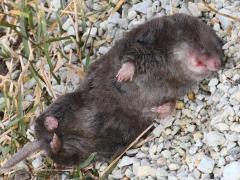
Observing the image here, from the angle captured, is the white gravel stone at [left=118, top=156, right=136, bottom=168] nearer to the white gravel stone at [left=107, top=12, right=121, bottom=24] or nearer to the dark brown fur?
the dark brown fur

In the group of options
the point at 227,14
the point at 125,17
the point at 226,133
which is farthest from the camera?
the point at 125,17

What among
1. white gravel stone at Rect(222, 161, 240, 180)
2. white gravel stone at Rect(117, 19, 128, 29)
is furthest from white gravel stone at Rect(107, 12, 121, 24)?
white gravel stone at Rect(222, 161, 240, 180)

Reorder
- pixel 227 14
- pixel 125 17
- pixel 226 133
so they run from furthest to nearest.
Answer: pixel 125 17, pixel 227 14, pixel 226 133

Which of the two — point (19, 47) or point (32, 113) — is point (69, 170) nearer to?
point (32, 113)

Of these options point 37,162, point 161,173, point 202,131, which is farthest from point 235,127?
point 37,162

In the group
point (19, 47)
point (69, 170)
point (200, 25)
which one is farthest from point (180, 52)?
point (19, 47)

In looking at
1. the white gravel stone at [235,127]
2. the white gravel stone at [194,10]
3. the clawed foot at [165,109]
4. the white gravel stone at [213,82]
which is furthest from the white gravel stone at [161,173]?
the white gravel stone at [194,10]
